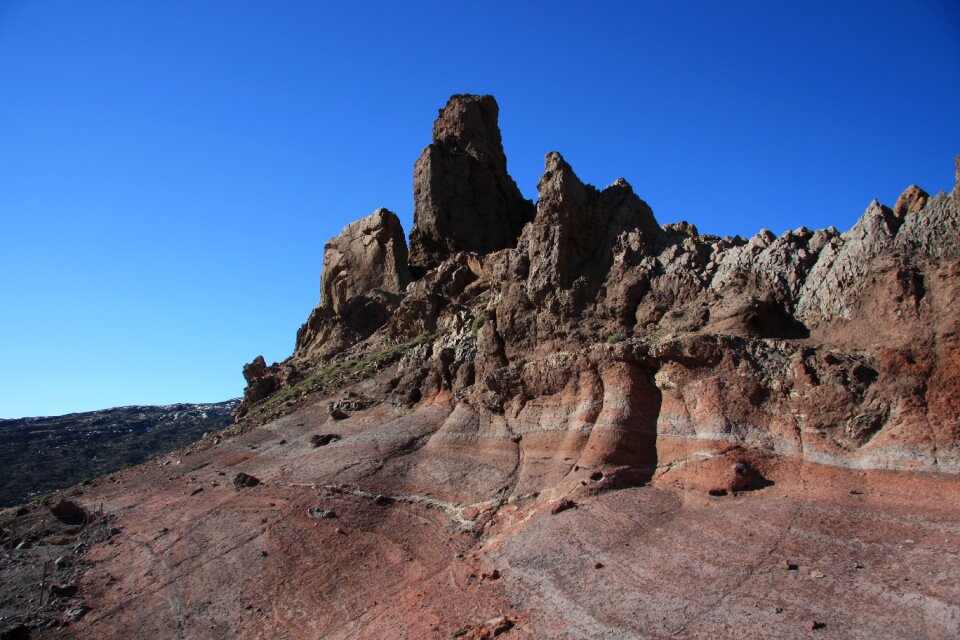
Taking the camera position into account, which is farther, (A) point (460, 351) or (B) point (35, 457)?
(B) point (35, 457)

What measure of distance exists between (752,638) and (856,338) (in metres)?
6.70

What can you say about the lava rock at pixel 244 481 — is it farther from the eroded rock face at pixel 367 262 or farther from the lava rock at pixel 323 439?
the eroded rock face at pixel 367 262

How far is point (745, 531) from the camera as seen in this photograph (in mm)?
10508

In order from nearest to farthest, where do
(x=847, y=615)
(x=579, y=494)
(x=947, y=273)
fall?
(x=847, y=615), (x=947, y=273), (x=579, y=494)

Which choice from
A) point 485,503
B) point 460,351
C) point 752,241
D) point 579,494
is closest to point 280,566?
point 485,503

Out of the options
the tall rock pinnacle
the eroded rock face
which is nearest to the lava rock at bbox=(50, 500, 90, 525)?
the eroded rock face

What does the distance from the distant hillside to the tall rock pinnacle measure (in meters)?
27.9

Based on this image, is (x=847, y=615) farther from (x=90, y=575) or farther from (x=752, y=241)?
(x=90, y=575)

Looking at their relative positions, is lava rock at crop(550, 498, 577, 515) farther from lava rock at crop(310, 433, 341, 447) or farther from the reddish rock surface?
lava rock at crop(310, 433, 341, 447)

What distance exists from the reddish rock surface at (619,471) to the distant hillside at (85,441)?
33.8 meters

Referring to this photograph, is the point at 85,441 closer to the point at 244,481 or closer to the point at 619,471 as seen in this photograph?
the point at 244,481

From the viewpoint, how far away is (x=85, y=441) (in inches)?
2461

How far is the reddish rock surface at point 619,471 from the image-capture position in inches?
372

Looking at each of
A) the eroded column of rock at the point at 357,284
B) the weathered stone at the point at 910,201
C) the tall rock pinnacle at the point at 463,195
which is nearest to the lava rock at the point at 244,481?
the eroded column of rock at the point at 357,284
